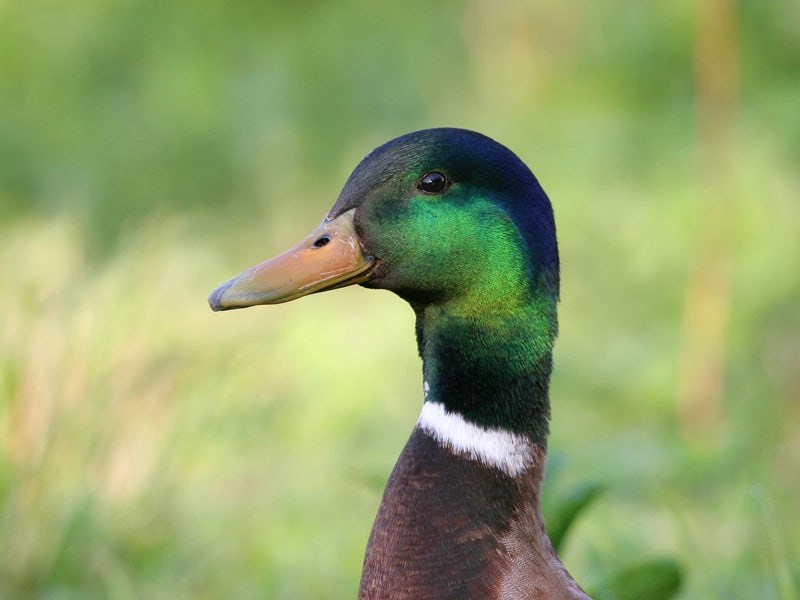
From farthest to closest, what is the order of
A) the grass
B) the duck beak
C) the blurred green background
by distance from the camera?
1. the blurred green background
2. the grass
3. the duck beak

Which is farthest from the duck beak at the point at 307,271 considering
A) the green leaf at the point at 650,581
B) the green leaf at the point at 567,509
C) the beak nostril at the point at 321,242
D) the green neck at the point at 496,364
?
the green leaf at the point at 650,581

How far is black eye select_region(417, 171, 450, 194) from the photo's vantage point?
1.57 m

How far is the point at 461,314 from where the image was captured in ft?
5.10

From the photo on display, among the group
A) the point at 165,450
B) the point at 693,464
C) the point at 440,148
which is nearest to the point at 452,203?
the point at 440,148

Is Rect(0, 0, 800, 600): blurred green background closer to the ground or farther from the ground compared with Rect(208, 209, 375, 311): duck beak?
farther from the ground

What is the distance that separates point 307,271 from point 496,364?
26 centimetres

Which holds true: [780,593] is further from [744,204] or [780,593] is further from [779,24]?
[779,24]

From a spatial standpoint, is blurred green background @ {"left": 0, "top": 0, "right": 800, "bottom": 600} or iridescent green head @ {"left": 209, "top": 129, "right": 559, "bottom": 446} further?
blurred green background @ {"left": 0, "top": 0, "right": 800, "bottom": 600}

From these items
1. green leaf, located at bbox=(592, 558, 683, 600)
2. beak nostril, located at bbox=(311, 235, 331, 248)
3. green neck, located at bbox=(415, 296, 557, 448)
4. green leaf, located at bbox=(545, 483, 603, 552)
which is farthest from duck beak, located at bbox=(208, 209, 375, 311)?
green leaf, located at bbox=(592, 558, 683, 600)

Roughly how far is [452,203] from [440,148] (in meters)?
0.07

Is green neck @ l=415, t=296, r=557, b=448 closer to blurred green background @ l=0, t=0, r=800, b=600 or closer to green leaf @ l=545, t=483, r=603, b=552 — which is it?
green leaf @ l=545, t=483, r=603, b=552

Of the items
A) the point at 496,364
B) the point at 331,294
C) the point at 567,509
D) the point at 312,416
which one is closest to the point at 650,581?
the point at 567,509

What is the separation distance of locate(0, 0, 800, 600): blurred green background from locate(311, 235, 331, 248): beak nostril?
63cm

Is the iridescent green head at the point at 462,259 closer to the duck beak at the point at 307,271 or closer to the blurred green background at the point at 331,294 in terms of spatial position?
the duck beak at the point at 307,271
